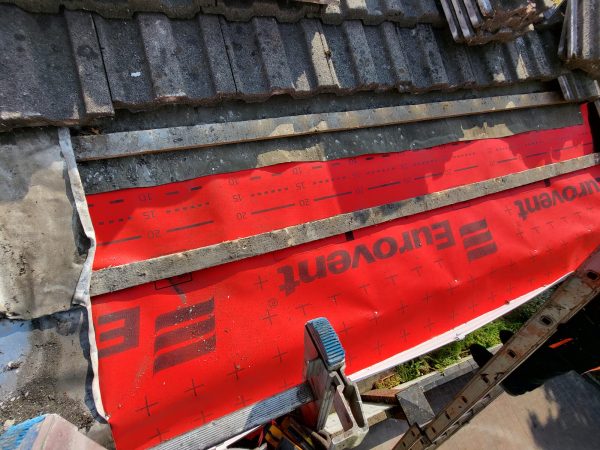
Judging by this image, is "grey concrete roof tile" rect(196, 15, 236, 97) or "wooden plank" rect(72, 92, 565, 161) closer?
"wooden plank" rect(72, 92, 565, 161)

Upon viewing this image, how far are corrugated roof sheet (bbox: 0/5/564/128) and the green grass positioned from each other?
382cm

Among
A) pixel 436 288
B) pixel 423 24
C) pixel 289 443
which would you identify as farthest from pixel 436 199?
pixel 289 443

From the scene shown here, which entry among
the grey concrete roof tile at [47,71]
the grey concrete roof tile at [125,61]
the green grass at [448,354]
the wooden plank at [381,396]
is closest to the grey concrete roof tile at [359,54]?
the grey concrete roof tile at [125,61]

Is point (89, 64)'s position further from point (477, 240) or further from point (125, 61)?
point (477, 240)

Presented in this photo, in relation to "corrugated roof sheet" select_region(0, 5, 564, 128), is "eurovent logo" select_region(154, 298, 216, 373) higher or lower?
lower

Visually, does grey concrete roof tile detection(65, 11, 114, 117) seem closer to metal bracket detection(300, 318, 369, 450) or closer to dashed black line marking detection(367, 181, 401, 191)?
metal bracket detection(300, 318, 369, 450)

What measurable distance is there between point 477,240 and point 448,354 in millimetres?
2157

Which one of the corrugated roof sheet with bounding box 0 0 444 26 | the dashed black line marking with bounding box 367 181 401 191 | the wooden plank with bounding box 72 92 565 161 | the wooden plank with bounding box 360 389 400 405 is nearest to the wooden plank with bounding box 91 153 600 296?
the dashed black line marking with bounding box 367 181 401 191

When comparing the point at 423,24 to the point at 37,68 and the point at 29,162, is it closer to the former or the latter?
the point at 37,68

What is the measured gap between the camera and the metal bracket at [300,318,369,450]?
2.05 m

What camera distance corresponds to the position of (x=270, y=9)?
3086 mm

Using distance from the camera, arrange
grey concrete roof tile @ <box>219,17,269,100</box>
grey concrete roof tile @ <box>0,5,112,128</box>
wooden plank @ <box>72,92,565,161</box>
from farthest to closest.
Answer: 1. grey concrete roof tile @ <box>219,17,269,100</box>
2. wooden plank @ <box>72,92,565,161</box>
3. grey concrete roof tile @ <box>0,5,112,128</box>

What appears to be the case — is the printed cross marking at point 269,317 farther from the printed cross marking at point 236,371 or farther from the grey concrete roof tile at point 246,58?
the grey concrete roof tile at point 246,58

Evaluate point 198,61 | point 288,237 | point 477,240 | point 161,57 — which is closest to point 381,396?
point 477,240
